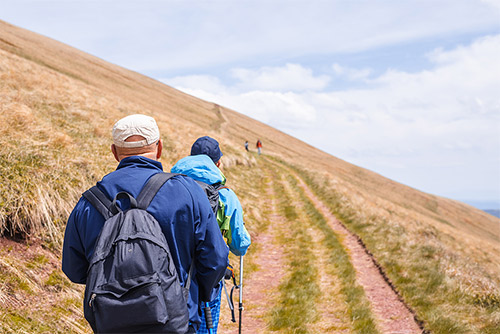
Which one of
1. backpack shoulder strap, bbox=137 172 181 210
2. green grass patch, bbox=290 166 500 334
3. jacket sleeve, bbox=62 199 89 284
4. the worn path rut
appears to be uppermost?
backpack shoulder strap, bbox=137 172 181 210

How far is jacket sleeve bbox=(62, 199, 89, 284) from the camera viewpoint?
2.59m

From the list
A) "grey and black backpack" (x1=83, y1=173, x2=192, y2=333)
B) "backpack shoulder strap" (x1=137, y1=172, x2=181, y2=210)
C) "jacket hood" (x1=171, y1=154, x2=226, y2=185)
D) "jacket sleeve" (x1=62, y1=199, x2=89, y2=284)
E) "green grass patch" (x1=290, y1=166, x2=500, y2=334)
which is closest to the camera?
"grey and black backpack" (x1=83, y1=173, x2=192, y2=333)

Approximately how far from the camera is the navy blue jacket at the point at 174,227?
2.47 metres

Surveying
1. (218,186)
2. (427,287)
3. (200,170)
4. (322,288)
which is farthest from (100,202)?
(427,287)

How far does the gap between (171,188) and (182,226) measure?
294 mm

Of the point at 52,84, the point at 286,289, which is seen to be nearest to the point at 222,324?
the point at 286,289

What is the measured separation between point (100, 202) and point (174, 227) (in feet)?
1.83

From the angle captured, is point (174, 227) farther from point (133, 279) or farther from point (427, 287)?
point (427, 287)

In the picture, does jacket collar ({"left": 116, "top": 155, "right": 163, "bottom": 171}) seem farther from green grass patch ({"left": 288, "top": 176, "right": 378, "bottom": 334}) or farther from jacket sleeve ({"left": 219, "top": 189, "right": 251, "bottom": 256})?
green grass patch ({"left": 288, "top": 176, "right": 378, "bottom": 334})

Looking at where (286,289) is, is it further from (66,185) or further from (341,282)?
(66,185)

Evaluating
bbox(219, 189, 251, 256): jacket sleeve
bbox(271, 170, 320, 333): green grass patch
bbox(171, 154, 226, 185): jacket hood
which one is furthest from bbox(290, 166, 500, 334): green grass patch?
bbox(171, 154, 226, 185): jacket hood

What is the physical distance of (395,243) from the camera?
1184 centimetres

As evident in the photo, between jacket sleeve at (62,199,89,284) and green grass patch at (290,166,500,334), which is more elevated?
jacket sleeve at (62,199,89,284)

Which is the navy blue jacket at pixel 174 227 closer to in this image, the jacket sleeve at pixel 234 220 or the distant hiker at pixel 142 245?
the distant hiker at pixel 142 245
